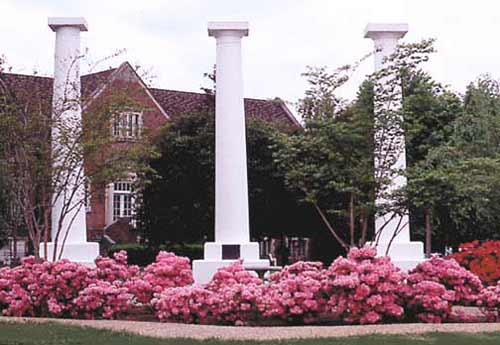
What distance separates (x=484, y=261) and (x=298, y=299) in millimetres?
6052

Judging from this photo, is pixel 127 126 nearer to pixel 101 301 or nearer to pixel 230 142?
pixel 230 142

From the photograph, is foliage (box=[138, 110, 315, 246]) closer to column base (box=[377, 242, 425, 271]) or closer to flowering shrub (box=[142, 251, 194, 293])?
column base (box=[377, 242, 425, 271])

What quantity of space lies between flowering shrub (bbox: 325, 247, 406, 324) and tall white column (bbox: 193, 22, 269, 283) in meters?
7.14

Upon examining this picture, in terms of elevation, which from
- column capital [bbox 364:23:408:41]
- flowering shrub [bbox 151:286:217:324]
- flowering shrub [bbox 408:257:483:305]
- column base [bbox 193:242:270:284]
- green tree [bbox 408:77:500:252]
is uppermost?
column capital [bbox 364:23:408:41]

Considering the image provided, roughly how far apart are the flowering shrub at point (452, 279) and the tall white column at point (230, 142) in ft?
22.8

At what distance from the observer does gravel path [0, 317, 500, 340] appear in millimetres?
12423

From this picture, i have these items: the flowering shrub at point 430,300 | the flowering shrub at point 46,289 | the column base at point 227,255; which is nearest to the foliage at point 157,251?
the column base at point 227,255

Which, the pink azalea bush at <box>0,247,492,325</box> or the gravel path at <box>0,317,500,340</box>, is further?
the pink azalea bush at <box>0,247,492,325</box>

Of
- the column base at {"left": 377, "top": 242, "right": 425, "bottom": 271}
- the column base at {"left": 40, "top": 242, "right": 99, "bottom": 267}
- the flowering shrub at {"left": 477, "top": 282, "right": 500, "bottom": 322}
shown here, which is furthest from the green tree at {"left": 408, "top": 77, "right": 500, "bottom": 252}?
the column base at {"left": 40, "top": 242, "right": 99, "bottom": 267}

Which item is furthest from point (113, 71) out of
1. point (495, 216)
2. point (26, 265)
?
point (495, 216)

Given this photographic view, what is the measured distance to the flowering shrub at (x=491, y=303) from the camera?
1463 centimetres

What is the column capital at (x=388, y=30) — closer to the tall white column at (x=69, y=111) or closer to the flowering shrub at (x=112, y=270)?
the tall white column at (x=69, y=111)

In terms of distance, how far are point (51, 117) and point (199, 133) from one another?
13657mm

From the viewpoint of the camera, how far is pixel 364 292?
14.0 meters
